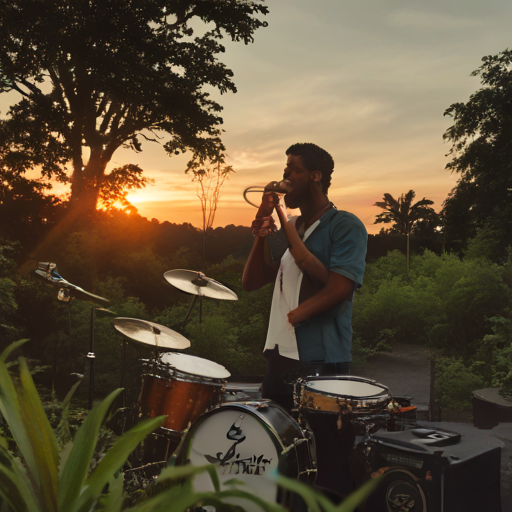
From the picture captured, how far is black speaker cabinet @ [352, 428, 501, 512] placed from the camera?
2.31m

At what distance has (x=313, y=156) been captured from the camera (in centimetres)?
296

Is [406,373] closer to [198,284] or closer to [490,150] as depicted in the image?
[198,284]

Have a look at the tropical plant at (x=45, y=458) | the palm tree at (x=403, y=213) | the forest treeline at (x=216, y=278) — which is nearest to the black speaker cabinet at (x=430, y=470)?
the tropical plant at (x=45, y=458)

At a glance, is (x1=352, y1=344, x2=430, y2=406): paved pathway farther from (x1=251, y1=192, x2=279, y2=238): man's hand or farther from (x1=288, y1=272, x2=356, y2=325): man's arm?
(x1=251, y1=192, x2=279, y2=238): man's hand

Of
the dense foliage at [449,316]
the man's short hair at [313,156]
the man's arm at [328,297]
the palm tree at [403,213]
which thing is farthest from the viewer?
the palm tree at [403,213]

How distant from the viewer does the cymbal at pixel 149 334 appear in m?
3.33

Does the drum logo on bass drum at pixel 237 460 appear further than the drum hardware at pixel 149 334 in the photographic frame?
No

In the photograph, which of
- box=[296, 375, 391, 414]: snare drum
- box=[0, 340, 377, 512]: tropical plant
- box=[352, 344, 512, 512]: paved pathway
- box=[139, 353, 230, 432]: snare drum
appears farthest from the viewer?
box=[352, 344, 512, 512]: paved pathway

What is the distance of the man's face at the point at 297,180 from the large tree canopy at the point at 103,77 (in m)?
6.15

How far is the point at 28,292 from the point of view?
7.73 metres

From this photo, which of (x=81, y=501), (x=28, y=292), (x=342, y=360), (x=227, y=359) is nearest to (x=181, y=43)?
(x=28, y=292)

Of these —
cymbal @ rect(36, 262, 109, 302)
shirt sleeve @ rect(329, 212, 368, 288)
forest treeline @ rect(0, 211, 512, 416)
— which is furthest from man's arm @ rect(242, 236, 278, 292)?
forest treeline @ rect(0, 211, 512, 416)

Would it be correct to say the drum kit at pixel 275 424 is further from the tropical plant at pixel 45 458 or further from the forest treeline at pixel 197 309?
the forest treeline at pixel 197 309

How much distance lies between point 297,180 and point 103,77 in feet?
23.9
